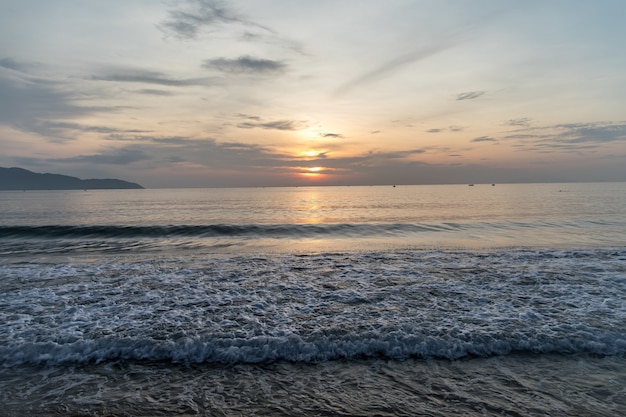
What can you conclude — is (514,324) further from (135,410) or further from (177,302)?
(177,302)

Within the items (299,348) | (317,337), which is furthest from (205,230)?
(299,348)

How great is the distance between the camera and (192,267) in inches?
664

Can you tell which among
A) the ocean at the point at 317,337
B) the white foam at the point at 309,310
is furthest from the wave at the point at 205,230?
the white foam at the point at 309,310

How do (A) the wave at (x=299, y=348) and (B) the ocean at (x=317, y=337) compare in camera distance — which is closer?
(B) the ocean at (x=317, y=337)

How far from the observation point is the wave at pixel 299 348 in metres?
7.38

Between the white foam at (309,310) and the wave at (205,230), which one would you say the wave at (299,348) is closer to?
the white foam at (309,310)

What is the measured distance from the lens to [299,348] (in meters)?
7.69

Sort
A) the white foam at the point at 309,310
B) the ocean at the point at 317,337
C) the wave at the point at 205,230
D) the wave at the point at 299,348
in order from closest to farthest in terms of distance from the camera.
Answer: the ocean at the point at 317,337 < the wave at the point at 299,348 < the white foam at the point at 309,310 < the wave at the point at 205,230

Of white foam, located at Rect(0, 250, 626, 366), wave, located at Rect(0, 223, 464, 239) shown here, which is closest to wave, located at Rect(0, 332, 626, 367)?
white foam, located at Rect(0, 250, 626, 366)

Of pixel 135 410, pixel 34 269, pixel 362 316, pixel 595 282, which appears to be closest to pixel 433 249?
pixel 595 282

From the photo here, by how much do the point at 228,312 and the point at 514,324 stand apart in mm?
7702

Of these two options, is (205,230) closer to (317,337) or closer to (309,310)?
(309,310)

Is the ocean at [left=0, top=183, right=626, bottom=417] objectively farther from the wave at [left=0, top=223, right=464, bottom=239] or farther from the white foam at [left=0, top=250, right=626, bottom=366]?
the wave at [left=0, top=223, right=464, bottom=239]

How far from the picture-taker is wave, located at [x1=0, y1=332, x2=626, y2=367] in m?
7.38
